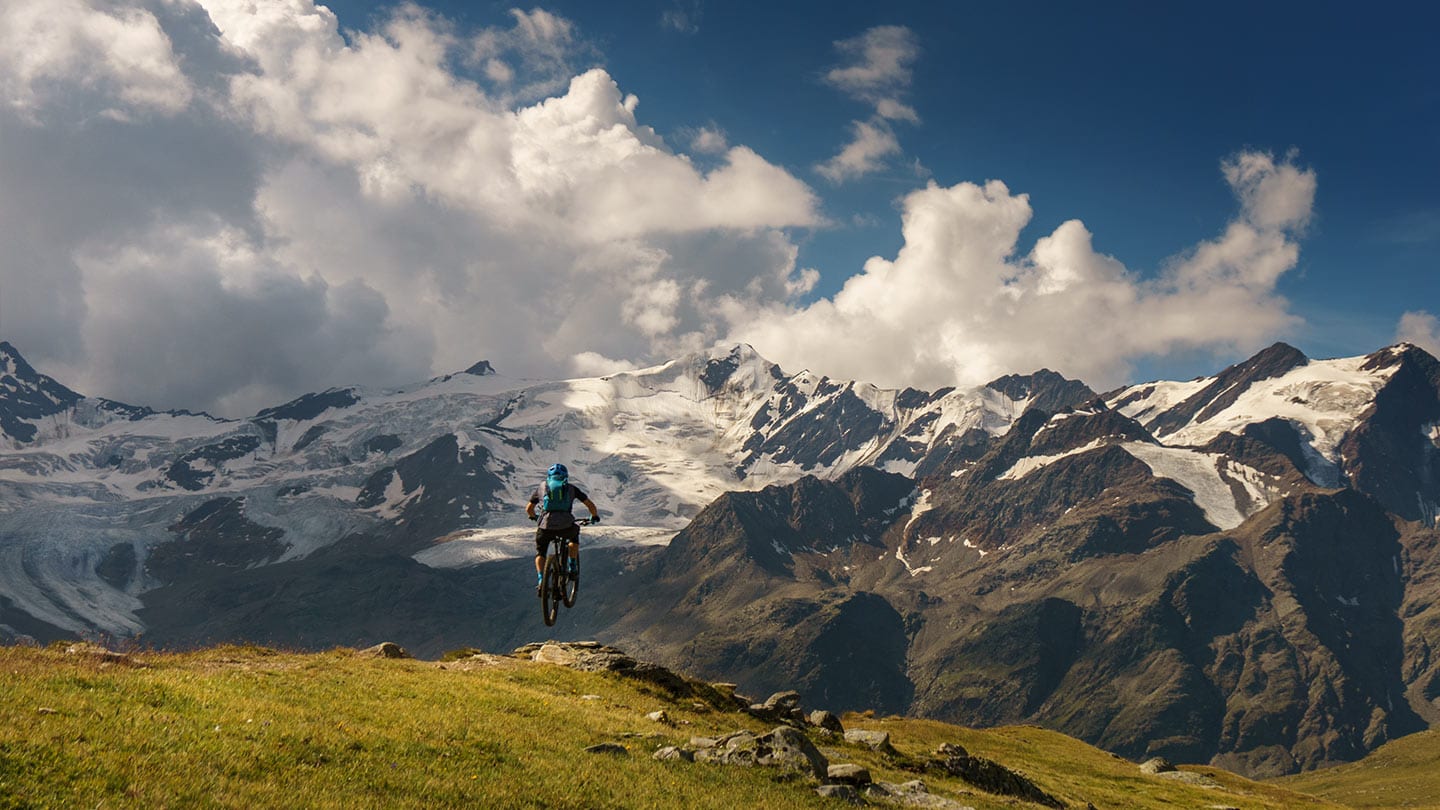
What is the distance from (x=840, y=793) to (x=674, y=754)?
19.0 feet

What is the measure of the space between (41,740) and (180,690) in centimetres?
703

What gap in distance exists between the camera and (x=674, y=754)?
110 ft

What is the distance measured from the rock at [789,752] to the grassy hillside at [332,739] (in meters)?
0.95

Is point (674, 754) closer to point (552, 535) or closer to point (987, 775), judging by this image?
point (552, 535)

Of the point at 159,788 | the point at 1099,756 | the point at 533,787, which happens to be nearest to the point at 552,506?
the point at 533,787

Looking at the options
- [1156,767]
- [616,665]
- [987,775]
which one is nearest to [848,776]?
[616,665]

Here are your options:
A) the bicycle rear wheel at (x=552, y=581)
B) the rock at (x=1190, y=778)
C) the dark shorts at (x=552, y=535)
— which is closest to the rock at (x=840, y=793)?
the bicycle rear wheel at (x=552, y=581)

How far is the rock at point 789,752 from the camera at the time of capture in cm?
3425

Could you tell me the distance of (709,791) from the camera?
96.6 feet

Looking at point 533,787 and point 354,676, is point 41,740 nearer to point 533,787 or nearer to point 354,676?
point 533,787

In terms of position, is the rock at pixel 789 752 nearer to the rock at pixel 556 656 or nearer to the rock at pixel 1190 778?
the rock at pixel 556 656

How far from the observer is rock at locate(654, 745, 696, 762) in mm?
33188

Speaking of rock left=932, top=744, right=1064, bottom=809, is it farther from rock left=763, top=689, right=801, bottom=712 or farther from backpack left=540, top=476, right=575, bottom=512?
backpack left=540, top=476, right=575, bottom=512

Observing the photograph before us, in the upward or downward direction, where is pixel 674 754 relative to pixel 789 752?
upward
